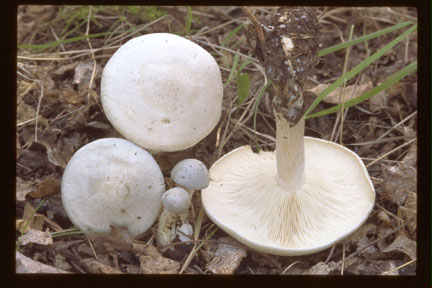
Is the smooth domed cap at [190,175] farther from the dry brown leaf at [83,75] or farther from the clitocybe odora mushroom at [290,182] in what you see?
the dry brown leaf at [83,75]

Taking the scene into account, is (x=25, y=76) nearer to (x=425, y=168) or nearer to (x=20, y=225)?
(x=20, y=225)

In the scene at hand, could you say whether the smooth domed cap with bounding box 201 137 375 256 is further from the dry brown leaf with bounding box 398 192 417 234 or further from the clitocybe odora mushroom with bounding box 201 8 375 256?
the dry brown leaf with bounding box 398 192 417 234

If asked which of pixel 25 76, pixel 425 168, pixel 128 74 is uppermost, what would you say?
pixel 128 74

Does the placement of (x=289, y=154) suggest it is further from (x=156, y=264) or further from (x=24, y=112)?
(x=24, y=112)

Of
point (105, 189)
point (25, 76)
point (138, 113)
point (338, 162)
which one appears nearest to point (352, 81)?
point (338, 162)

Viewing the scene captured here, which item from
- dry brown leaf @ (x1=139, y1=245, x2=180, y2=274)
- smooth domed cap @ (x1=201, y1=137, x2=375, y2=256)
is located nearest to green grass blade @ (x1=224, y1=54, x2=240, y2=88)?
smooth domed cap @ (x1=201, y1=137, x2=375, y2=256)

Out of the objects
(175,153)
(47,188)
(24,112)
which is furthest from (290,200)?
(24,112)
